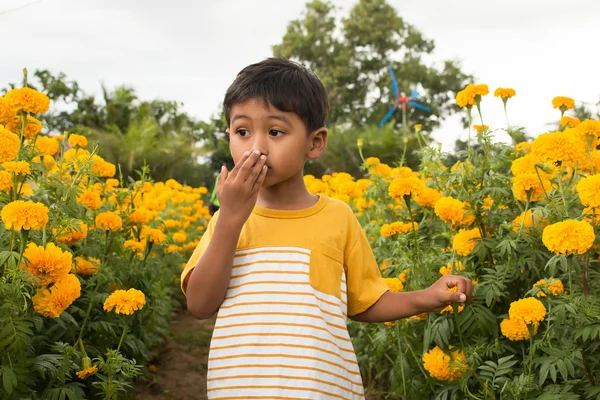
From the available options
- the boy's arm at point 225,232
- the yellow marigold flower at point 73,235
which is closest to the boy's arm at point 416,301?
the boy's arm at point 225,232

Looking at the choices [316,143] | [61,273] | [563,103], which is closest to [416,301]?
[316,143]

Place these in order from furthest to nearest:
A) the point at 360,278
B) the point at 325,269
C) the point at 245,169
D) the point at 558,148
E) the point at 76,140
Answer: the point at 76,140, the point at 558,148, the point at 360,278, the point at 325,269, the point at 245,169

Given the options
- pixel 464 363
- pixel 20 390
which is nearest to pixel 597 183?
pixel 464 363

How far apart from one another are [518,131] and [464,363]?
1178 millimetres

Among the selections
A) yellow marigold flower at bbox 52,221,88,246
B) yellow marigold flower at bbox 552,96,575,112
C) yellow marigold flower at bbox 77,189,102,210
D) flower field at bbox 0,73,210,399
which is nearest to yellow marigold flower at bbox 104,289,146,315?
flower field at bbox 0,73,210,399

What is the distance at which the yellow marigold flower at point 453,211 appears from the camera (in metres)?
2.59

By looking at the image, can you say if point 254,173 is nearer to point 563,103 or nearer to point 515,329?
point 515,329

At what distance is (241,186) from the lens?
1691 mm

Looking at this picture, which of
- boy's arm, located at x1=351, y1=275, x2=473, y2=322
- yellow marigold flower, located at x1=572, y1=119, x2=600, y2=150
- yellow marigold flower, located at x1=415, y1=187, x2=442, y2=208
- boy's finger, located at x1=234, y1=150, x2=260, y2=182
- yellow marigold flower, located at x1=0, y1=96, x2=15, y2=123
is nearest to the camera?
boy's finger, located at x1=234, y1=150, x2=260, y2=182

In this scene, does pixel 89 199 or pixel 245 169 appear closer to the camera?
pixel 245 169

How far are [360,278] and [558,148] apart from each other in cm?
88

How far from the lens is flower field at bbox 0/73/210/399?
208 cm

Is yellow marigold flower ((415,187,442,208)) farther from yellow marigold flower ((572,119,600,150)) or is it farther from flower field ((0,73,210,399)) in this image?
flower field ((0,73,210,399))

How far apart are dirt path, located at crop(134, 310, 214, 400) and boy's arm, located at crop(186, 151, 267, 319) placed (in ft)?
7.68
